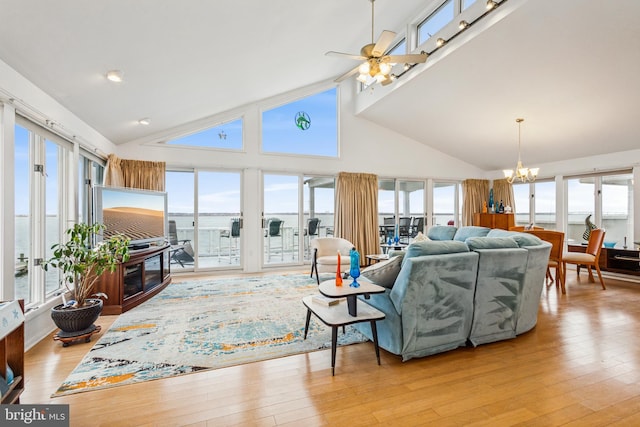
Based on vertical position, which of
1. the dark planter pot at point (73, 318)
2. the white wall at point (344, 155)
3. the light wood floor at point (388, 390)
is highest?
the white wall at point (344, 155)

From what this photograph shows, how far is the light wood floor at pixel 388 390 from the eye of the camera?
1.72m

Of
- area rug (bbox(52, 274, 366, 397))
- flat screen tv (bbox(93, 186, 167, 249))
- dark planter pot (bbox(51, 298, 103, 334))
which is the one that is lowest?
area rug (bbox(52, 274, 366, 397))

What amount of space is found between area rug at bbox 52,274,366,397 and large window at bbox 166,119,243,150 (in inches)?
111

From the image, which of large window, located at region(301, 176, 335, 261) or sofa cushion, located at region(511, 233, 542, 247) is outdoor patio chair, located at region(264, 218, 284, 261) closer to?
large window, located at region(301, 176, 335, 261)

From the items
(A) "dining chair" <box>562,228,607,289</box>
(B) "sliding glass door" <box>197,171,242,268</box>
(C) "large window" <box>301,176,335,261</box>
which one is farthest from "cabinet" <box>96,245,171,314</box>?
(A) "dining chair" <box>562,228,607,289</box>

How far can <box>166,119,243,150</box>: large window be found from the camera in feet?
18.5

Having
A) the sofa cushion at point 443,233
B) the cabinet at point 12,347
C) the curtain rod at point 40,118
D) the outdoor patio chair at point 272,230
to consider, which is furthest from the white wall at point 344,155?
the cabinet at point 12,347

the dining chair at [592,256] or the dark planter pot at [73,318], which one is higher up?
the dining chair at [592,256]

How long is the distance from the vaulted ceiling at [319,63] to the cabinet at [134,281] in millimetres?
1897

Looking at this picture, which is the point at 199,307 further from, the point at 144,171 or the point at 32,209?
the point at 144,171

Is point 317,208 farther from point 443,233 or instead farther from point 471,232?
point 471,232

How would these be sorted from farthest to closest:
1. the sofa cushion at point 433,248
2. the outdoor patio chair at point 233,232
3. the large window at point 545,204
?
1. the large window at point 545,204
2. the outdoor patio chair at point 233,232
3. the sofa cushion at point 433,248

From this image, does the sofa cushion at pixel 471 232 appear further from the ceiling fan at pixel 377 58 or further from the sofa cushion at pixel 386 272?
the ceiling fan at pixel 377 58

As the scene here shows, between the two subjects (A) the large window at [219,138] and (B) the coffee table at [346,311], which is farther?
(A) the large window at [219,138]
